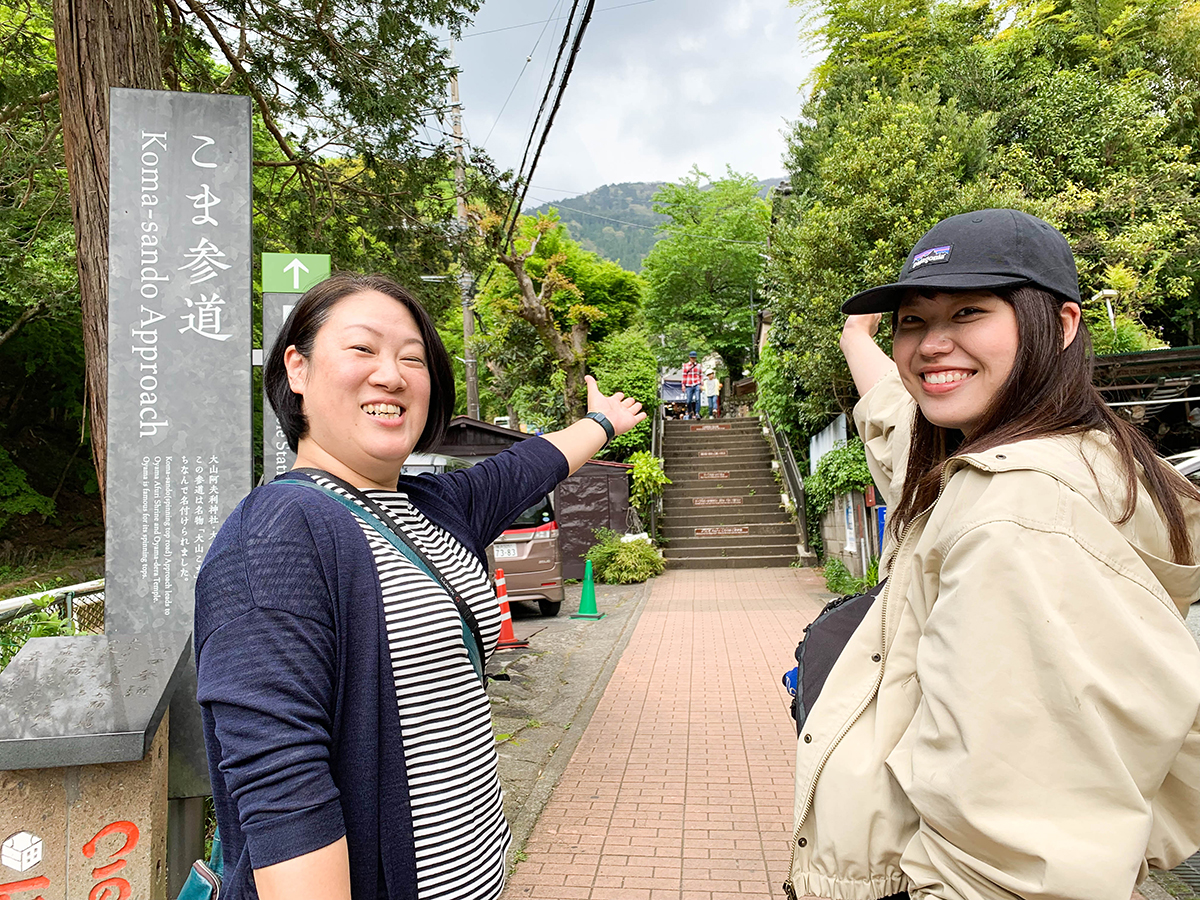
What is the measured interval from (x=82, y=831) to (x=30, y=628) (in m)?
2.69

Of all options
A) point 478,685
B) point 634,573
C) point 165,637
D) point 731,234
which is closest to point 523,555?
point 634,573

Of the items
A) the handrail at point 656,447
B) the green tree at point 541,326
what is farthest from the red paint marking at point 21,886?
the handrail at point 656,447

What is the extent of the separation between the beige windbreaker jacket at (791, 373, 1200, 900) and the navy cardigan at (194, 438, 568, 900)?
690 mm

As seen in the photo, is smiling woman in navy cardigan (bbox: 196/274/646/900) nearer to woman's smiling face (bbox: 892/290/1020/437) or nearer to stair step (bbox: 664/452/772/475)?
woman's smiling face (bbox: 892/290/1020/437)

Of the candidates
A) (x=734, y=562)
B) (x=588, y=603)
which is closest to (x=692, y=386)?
(x=734, y=562)

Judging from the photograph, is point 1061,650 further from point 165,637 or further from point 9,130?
point 9,130

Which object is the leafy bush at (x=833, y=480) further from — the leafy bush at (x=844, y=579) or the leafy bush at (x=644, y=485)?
the leafy bush at (x=644, y=485)

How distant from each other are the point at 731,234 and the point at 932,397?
1323 inches

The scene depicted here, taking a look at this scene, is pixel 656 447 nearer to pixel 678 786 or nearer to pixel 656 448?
pixel 656 448

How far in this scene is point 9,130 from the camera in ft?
21.2

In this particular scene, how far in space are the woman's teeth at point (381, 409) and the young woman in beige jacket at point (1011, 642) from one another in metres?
0.93

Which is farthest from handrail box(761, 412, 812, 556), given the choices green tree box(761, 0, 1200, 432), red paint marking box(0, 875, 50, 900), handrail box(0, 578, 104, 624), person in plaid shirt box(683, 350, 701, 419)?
red paint marking box(0, 875, 50, 900)

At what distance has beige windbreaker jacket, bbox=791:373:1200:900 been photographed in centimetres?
97

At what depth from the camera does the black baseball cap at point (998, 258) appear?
1281 millimetres
